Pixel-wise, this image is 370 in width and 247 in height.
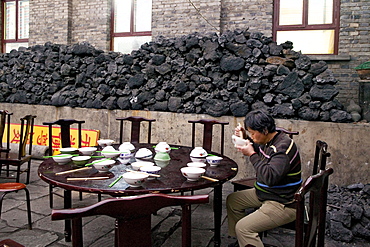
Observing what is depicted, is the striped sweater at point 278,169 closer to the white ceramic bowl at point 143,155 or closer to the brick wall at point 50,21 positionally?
the white ceramic bowl at point 143,155

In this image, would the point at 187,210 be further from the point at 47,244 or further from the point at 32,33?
the point at 32,33

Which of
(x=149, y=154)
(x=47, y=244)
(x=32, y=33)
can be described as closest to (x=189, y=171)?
(x=149, y=154)

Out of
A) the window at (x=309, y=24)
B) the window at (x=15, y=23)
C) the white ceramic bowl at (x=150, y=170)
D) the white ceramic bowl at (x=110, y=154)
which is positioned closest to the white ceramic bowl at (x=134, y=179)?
the white ceramic bowl at (x=150, y=170)

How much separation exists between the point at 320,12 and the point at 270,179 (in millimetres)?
6213

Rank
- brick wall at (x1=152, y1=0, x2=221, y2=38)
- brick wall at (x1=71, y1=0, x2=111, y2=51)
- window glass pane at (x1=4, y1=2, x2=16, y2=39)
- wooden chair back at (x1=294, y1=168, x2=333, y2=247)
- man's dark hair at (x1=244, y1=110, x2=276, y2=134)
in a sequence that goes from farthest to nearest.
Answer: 1. window glass pane at (x1=4, y1=2, x2=16, y2=39)
2. brick wall at (x1=71, y1=0, x2=111, y2=51)
3. brick wall at (x1=152, y1=0, x2=221, y2=38)
4. man's dark hair at (x1=244, y1=110, x2=276, y2=134)
5. wooden chair back at (x1=294, y1=168, x2=333, y2=247)

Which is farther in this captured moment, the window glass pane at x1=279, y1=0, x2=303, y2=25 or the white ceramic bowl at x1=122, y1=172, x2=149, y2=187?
the window glass pane at x1=279, y1=0, x2=303, y2=25

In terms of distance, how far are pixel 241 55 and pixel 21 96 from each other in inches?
219

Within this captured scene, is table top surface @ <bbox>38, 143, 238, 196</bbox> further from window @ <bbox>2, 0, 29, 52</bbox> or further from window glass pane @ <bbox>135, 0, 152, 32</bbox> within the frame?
window @ <bbox>2, 0, 29, 52</bbox>

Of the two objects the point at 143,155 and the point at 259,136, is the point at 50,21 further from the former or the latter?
the point at 259,136

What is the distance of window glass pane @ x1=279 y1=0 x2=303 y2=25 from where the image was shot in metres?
7.40

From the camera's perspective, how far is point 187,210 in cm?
146

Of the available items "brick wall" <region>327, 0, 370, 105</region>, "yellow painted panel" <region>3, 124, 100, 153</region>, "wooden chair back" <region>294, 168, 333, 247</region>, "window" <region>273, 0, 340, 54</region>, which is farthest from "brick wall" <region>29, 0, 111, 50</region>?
"wooden chair back" <region>294, 168, 333, 247</region>

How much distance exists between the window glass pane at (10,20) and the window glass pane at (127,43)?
4.13 metres

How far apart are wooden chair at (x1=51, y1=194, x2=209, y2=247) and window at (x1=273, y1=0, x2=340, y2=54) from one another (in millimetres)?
6846
